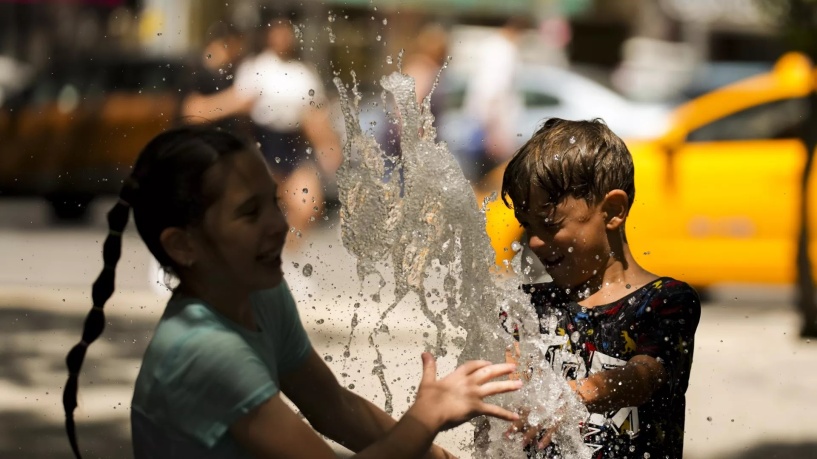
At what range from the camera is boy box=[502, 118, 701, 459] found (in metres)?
2.61

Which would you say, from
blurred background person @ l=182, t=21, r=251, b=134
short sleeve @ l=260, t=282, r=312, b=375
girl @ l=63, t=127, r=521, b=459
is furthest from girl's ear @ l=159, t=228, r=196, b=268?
blurred background person @ l=182, t=21, r=251, b=134

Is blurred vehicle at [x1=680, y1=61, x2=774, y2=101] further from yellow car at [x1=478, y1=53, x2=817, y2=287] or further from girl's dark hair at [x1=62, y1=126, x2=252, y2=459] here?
girl's dark hair at [x1=62, y1=126, x2=252, y2=459]

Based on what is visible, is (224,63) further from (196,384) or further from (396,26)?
(396,26)

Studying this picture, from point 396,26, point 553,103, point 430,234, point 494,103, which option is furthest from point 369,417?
point 396,26

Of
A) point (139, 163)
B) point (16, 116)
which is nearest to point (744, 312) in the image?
point (139, 163)

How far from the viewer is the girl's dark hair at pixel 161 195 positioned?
2.30 m

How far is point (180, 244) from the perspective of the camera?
2326 millimetres

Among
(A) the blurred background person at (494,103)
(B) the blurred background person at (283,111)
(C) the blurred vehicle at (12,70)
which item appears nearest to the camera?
(B) the blurred background person at (283,111)

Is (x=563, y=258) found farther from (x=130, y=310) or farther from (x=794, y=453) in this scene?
(x=130, y=310)

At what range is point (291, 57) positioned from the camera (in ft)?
27.2

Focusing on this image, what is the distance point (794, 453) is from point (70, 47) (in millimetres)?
20436

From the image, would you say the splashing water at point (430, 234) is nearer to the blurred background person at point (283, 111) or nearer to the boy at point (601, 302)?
the boy at point (601, 302)

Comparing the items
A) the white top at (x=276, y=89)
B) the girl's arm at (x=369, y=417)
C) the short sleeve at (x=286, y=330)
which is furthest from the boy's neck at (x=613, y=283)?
the white top at (x=276, y=89)

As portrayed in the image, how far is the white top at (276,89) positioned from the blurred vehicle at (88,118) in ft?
22.9
